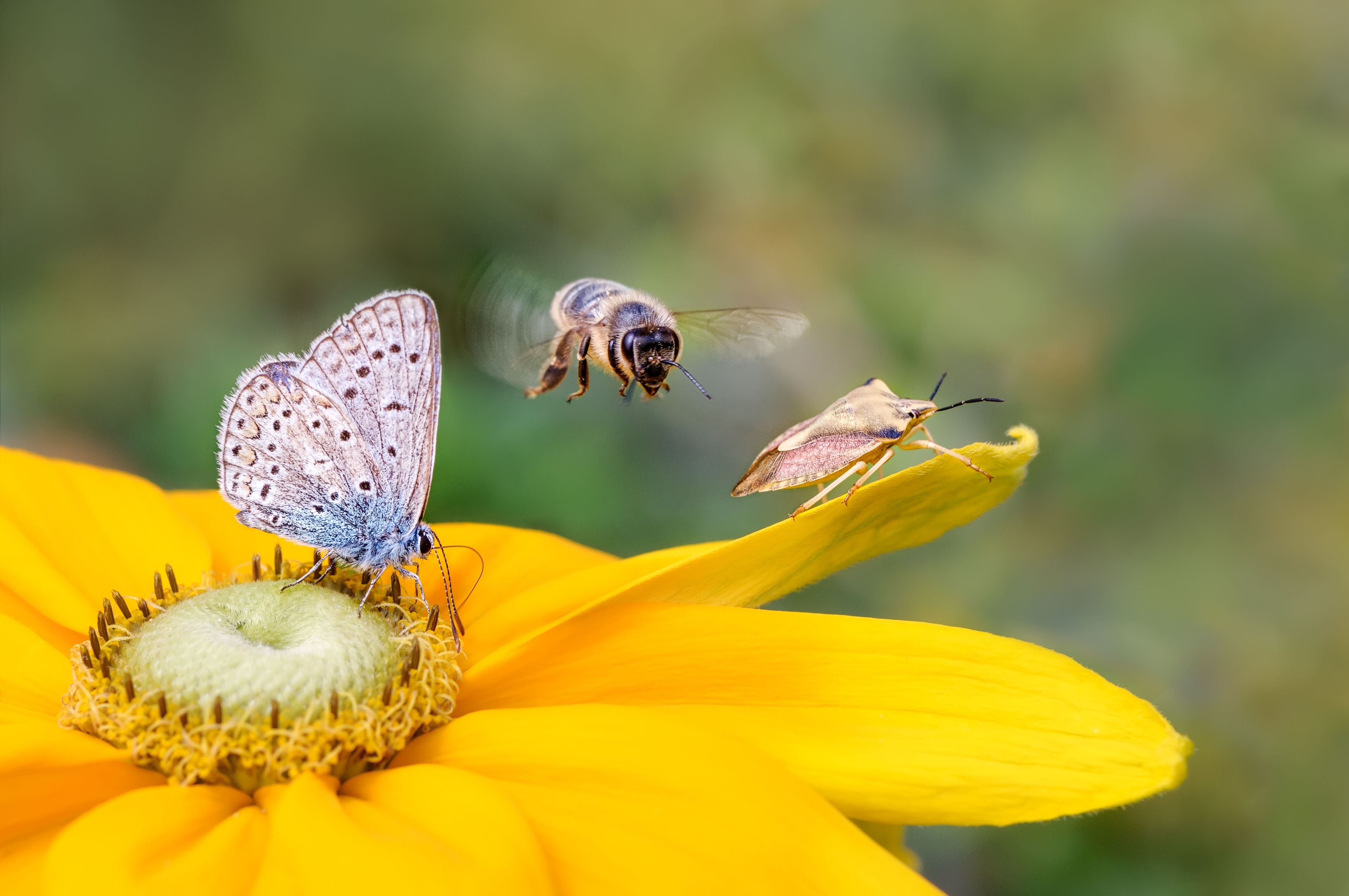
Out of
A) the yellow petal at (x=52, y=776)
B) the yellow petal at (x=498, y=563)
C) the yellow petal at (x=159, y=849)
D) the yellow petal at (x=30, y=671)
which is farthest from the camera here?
the yellow petal at (x=498, y=563)

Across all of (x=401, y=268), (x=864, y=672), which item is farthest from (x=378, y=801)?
(x=401, y=268)

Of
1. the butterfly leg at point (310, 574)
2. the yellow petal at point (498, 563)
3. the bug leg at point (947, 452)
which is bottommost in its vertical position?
the yellow petal at point (498, 563)

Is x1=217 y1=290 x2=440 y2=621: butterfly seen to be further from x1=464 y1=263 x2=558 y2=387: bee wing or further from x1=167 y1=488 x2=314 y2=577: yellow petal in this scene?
x1=464 y1=263 x2=558 y2=387: bee wing

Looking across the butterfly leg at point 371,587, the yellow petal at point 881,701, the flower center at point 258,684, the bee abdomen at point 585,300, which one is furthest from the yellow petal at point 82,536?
the bee abdomen at point 585,300

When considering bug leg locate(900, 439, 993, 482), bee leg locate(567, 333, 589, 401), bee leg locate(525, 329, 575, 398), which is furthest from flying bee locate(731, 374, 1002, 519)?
bee leg locate(525, 329, 575, 398)

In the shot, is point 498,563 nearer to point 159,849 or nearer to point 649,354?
point 649,354

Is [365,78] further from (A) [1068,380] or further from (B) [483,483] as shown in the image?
(A) [1068,380]

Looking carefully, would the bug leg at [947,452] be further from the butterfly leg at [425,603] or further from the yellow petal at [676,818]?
the butterfly leg at [425,603]

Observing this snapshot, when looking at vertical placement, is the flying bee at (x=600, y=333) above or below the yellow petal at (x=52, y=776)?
above
